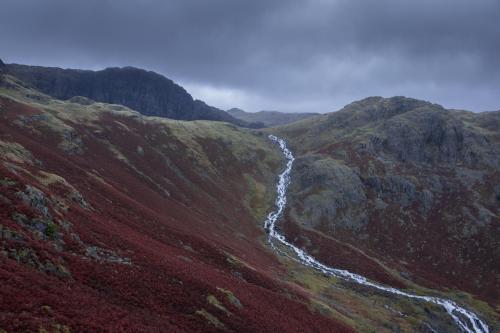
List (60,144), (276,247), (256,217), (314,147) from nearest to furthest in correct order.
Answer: (60,144)
(276,247)
(256,217)
(314,147)

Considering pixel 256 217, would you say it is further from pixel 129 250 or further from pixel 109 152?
pixel 129 250

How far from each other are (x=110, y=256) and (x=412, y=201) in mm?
121998

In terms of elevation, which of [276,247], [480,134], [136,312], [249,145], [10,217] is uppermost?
[480,134]

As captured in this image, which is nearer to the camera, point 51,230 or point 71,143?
point 51,230

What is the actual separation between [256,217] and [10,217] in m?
91.6

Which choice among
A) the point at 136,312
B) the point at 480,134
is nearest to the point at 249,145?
the point at 480,134

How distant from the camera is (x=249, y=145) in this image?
18062cm

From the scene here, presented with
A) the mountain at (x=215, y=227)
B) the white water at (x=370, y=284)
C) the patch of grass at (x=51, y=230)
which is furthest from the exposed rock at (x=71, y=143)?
the patch of grass at (x=51, y=230)

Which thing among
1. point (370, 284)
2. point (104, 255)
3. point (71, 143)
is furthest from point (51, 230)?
point (370, 284)

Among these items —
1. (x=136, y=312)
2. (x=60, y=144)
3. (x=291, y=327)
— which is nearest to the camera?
(x=136, y=312)

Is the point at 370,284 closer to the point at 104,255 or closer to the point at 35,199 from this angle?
the point at 104,255

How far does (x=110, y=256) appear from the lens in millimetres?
32188

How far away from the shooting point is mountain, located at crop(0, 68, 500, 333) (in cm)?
2620

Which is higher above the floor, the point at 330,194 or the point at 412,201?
the point at 412,201
